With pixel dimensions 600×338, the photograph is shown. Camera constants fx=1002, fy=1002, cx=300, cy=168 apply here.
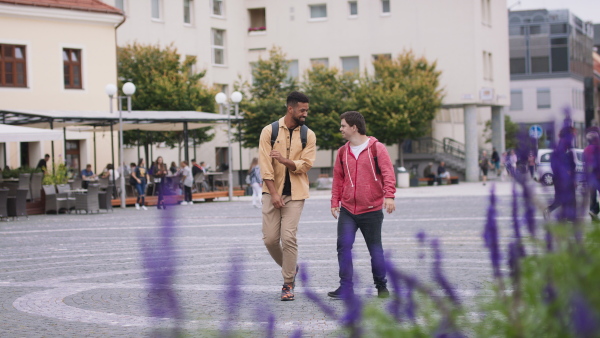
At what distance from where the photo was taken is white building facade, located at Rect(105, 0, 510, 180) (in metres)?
57.7

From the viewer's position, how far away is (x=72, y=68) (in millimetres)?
42531

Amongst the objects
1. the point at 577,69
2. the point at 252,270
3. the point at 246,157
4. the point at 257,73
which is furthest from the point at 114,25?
the point at 577,69

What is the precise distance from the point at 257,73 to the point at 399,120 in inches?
328

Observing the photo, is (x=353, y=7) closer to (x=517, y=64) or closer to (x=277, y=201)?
(x=517, y=64)

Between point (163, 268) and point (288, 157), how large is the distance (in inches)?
276

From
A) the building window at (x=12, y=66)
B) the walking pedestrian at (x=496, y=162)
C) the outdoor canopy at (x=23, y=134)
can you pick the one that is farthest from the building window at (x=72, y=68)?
the walking pedestrian at (x=496, y=162)

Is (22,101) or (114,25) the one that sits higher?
(114,25)

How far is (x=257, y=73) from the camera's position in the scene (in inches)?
2200

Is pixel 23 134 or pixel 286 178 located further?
pixel 23 134

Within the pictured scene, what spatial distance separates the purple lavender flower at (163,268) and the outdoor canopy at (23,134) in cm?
2397

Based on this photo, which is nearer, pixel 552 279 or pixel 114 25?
pixel 552 279

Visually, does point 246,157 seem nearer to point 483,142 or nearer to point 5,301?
point 483,142

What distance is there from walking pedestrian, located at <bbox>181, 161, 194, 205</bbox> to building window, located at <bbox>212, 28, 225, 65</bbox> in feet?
87.0

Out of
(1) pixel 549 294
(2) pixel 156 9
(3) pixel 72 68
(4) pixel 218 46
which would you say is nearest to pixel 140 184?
(3) pixel 72 68
